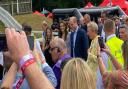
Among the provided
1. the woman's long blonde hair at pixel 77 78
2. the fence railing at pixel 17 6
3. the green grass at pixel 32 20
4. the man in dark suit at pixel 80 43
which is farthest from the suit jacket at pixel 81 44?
the fence railing at pixel 17 6

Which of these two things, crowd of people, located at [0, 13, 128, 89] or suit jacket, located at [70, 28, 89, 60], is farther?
suit jacket, located at [70, 28, 89, 60]

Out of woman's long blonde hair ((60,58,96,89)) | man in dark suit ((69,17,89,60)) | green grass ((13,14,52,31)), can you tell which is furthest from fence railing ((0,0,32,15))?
woman's long blonde hair ((60,58,96,89))

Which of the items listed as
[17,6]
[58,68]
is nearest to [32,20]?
[17,6]

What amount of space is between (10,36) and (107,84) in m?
1.87

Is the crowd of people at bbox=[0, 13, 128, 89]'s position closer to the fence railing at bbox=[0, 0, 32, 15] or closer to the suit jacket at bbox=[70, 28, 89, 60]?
the suit jacket at bbox=[70, 28, 89, 60]

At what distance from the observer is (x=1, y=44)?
401 centimetres

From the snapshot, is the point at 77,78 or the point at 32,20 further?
the point at 32,20

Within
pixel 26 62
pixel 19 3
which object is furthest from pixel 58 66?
pixel 19 3

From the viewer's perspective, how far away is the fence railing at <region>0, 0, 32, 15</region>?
41231 millimetres

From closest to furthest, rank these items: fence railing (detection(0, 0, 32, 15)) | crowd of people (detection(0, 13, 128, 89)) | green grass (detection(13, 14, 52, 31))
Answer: crowd of people (detection(0, 13, 128, 89)) → green grass (detection(13, 14, 52, 31)) → fence railing (detection(0, 0, 32, 15))

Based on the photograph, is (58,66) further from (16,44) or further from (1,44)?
(16,44)

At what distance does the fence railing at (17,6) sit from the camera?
41.2 metres

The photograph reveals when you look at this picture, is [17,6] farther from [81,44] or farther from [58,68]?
[58,68]

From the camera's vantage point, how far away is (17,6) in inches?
1657
